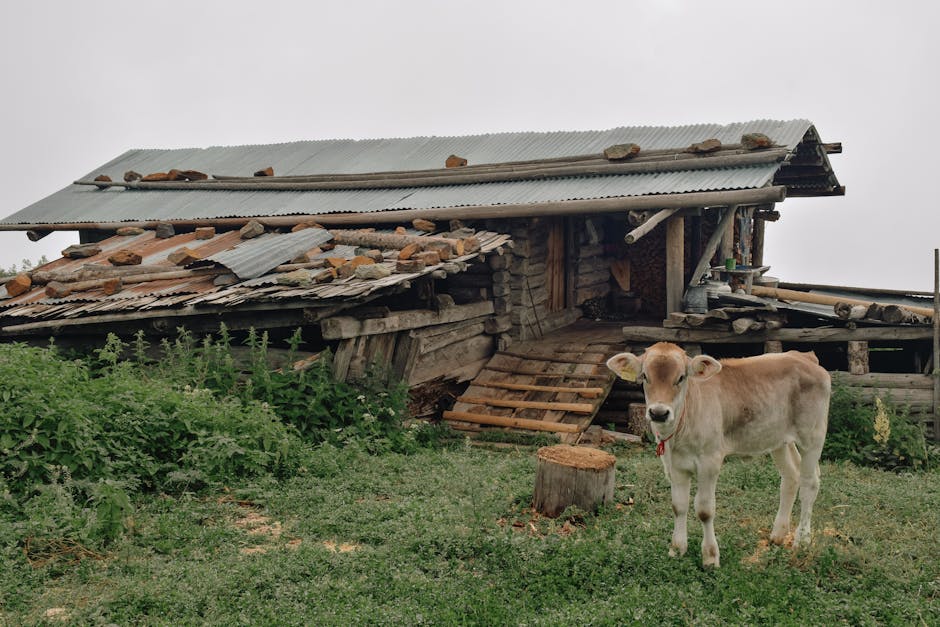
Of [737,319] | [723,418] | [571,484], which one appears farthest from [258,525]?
[737,319]

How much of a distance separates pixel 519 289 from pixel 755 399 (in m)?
8.48

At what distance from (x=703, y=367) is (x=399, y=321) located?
6.35 metres

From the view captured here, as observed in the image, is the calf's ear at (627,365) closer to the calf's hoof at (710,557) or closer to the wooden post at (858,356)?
the calf's hoof at (710,557)

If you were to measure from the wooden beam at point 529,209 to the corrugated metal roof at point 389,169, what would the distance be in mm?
330

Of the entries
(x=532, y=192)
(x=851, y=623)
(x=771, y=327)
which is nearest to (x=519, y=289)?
(x=532, y=192)

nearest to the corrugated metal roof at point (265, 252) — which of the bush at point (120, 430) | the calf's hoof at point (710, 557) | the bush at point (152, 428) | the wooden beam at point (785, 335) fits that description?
the bush at point (152, 428)

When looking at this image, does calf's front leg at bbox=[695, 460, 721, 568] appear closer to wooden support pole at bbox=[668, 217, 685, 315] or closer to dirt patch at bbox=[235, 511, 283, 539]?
dirt patch at bbox=[235, 511, 283, 539]

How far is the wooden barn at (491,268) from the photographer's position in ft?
38.8

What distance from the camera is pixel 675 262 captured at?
1343 cm

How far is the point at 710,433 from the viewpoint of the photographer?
6355mm

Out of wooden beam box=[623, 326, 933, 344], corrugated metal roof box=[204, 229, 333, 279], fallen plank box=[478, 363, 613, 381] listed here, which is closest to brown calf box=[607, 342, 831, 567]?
wooden beam box=[623, 326, 933, 344]

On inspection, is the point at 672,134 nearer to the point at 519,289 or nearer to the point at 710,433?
the point at 519,289

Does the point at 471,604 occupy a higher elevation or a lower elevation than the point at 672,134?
lower

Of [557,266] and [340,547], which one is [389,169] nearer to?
[557,266]
